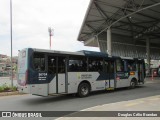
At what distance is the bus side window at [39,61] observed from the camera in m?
11.0

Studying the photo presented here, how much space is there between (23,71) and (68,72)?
261 cm

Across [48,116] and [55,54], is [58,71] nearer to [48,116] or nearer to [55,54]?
[55,54]

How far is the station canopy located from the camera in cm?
2653

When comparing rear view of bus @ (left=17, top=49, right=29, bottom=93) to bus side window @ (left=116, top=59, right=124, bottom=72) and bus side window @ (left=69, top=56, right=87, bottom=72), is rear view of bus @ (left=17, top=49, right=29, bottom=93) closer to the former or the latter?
bus side window @ (left=69, top=56, right=87, bottom=72)

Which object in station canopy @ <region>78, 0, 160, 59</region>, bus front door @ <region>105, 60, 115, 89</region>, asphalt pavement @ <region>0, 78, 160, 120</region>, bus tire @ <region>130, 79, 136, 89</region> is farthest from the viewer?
station canopy @ <region>78, 0, 160, 59</region>

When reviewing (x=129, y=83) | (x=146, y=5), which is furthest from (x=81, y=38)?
(x=129, y=83)

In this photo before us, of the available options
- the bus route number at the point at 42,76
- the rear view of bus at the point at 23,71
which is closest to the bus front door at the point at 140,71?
the bus route number at the point at 42,76

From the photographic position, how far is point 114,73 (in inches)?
611

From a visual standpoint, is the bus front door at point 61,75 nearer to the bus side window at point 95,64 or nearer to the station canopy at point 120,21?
the bus side window at point 95,64

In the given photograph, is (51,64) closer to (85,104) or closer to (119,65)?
(85,104)

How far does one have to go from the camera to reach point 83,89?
43.7ft

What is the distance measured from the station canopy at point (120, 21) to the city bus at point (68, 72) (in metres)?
12.0

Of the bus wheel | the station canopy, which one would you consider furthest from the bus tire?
the station canopy

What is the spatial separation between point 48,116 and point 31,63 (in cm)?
367
